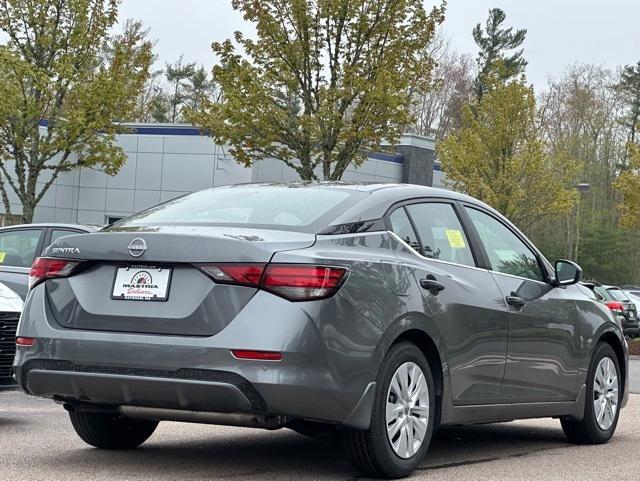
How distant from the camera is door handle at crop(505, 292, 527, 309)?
731 cm

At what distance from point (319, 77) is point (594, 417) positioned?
59.5 feet

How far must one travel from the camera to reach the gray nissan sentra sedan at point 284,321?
568 cm

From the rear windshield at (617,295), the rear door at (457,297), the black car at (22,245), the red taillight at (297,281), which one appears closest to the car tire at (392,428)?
the rear door at (457,297)

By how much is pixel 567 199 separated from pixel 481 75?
2665 centimetres

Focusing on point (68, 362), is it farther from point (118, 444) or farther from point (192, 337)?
point (118, 444)

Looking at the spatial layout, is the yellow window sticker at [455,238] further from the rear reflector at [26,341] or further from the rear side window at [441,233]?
the rear reflector at [26,341]

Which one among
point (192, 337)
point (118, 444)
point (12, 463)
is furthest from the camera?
point (118, 444)

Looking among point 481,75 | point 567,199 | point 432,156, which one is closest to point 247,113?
point 567,199

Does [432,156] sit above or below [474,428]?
above

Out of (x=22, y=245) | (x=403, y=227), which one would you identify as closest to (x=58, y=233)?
(x=22, y=245)

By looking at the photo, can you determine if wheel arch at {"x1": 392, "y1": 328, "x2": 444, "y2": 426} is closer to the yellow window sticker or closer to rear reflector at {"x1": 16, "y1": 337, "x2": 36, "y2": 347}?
the yellow window sticker

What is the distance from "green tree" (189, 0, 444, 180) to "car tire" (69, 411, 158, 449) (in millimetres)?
17863

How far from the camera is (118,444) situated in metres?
7.11

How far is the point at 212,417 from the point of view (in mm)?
5859
